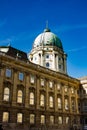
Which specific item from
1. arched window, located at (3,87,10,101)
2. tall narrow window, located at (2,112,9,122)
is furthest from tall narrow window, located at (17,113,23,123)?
arched window, located at (3,87,10,101)

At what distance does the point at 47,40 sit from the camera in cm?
7844

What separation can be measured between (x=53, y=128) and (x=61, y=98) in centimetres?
847

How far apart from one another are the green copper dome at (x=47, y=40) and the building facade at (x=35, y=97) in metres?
21.1

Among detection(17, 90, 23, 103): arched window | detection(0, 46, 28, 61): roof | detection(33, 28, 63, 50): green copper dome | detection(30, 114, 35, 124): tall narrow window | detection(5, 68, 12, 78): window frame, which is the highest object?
detection(33, 28, 63, 50): green copper dome

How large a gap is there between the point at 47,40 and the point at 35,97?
35.5m

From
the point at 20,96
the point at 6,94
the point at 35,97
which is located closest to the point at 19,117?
the point at 20,96

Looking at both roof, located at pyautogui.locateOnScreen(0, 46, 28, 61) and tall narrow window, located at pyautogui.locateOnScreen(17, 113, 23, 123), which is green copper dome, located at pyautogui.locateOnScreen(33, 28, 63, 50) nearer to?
roof, located at pyautogui.locateOnScreen(0, 46, 28, 61)

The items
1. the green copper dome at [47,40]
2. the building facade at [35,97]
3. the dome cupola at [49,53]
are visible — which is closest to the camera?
the building facade at [35,97]

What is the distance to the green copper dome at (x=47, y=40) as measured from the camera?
77.5m

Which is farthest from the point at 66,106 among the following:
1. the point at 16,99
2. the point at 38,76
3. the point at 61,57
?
the point at 61,57

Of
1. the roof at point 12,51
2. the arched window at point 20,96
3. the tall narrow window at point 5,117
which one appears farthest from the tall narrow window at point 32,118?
the roof at point 12,51

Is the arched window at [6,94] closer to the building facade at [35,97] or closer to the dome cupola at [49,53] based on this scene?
the building facade at [35,97]

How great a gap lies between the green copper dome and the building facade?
21128 mm

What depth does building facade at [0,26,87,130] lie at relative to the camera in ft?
138
